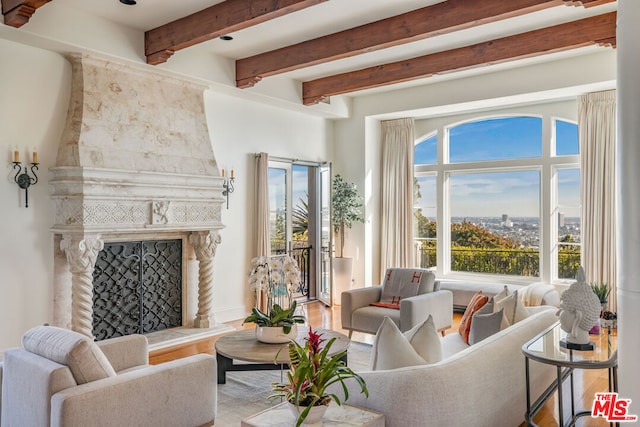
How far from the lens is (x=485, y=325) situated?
3.29 m

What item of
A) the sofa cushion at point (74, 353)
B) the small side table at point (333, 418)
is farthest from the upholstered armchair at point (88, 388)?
the small side table at point (333, 418)

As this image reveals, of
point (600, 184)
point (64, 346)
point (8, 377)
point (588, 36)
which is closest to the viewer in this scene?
point (64, 346)

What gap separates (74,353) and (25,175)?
2755 millimetres

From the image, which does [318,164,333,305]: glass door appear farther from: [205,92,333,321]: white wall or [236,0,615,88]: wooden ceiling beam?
[236,0,615,88]: wooden ceiling beam

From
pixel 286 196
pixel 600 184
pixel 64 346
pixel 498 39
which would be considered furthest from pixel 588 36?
pixel 64 346

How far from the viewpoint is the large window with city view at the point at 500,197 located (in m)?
6.69

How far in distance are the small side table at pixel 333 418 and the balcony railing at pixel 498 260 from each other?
5364mm

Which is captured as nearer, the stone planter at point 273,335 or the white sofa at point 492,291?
the stone planter at point 273,335

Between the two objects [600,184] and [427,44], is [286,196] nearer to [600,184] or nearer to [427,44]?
[427,44]

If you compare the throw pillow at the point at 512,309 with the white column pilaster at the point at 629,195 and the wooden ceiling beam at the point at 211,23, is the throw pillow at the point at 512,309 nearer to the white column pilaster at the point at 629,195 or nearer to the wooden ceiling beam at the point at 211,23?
the white column pilaster at the point at 629,195

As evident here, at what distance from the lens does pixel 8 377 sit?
2633 millimetres

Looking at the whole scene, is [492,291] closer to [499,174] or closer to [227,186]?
[499,174]

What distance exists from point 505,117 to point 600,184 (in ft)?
5.48

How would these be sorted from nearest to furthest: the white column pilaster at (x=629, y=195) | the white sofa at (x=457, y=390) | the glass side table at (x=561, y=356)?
the white column pilaster at (x=629, y=195), the white sofa at (x=457, y=390), the glass side table at (x=561, y=356)
